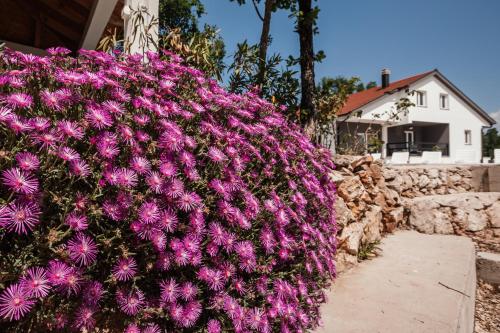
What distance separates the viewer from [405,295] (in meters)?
2.83

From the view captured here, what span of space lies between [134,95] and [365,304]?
232cm

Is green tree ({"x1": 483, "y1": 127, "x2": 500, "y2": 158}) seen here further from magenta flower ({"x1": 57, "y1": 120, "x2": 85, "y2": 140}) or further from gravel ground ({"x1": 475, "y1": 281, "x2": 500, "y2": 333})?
magenta flower ({"x1": 57, "y1": 120, "x2": 85, "y2": 140})

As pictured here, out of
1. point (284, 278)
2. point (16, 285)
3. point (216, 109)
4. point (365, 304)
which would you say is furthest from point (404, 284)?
point (16, 285)

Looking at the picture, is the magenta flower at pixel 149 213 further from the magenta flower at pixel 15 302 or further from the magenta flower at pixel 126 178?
the magenta flower at pixel 15 302

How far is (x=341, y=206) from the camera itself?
348cm

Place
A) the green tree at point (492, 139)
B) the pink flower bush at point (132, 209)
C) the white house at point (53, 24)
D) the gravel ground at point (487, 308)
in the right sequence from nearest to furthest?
the pink flower bush at point (132, 209)
the gravel ground at point (487, 308)
the white house at point (53, 24)
the green tree at point (492, 139)

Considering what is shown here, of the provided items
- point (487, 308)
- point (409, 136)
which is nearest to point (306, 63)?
point (487, 308)

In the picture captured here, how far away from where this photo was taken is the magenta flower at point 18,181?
844 millimetres

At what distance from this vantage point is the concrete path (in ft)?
7.51

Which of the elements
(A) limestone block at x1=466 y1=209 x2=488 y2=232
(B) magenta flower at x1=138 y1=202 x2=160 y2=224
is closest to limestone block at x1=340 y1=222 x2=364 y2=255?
(B) magenta flower at x1=138 y1=202 x2=160 y2=224

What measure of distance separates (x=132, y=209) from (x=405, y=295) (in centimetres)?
267

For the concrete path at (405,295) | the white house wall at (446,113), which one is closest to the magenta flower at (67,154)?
the concrete path at (405,295)

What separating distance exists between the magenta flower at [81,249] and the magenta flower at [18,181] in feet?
0.61

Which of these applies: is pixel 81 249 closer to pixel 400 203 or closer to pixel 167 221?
pixel 167 221
